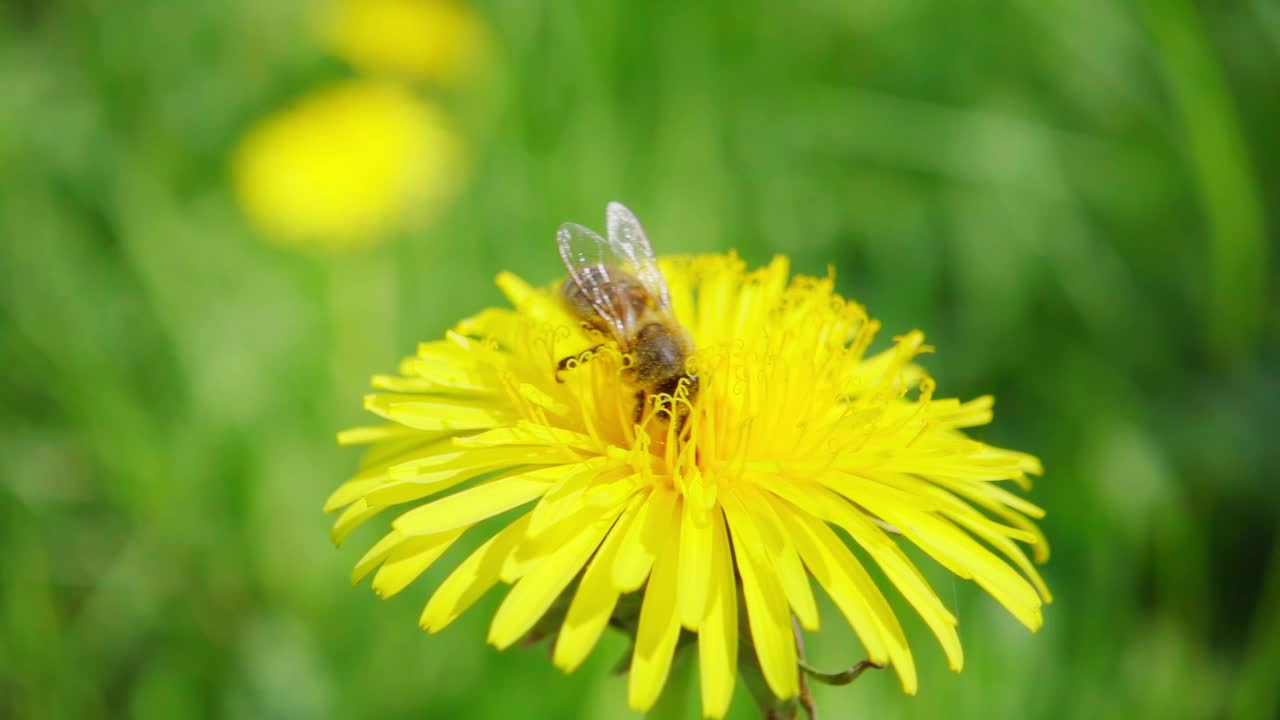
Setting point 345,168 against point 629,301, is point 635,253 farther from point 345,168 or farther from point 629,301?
point 345,168

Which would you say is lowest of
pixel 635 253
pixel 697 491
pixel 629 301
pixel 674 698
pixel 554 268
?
pixel 674 698

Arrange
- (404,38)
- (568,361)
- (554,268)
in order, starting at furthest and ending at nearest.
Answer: (404,38) → (554,268) → (568,361)

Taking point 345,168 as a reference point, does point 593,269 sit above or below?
below

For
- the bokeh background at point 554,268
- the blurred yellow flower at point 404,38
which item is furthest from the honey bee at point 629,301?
the blurred yellow flower at point 404,38

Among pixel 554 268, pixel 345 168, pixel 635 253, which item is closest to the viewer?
pixel 635 253

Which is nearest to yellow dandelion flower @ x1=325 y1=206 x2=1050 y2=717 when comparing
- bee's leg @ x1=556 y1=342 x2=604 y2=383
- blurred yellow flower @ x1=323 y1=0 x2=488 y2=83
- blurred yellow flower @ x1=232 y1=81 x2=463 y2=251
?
bee's leg @ x1=556 y1=342 x2=604 y2=383

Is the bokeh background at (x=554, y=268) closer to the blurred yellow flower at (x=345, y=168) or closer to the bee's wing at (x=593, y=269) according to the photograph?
the blurred yellow flower at (x=345, y=168)

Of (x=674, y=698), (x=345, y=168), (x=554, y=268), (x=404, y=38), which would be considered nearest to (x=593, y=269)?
(x=674, y=698)

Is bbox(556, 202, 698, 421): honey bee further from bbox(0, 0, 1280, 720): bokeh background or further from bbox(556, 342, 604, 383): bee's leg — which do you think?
→ bbox(0, 0, 1280, 720): bokeh background
